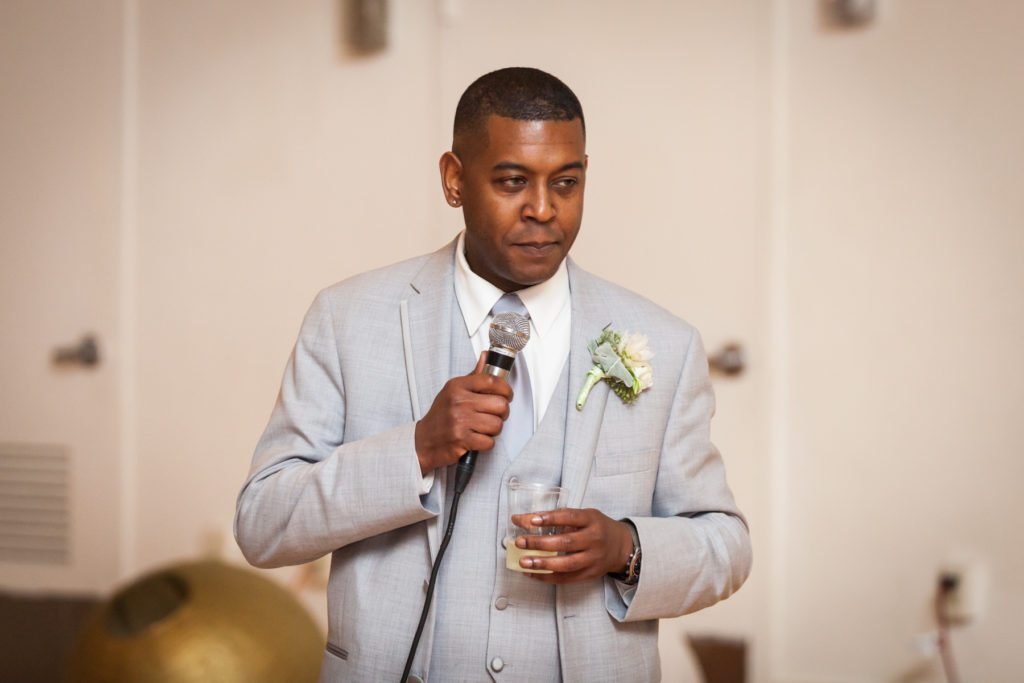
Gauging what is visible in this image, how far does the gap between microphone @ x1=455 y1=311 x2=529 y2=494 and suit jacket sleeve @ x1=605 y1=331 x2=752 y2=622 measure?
0.94 ft

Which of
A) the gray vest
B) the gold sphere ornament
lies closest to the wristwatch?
the gray vest

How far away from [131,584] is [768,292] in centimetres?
196

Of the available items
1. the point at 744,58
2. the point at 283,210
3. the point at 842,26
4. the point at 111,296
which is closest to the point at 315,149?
the point at 283,210

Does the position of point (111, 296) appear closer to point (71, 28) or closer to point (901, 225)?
point (71, 28)

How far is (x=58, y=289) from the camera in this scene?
4.22 metres

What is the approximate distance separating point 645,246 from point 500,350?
6.25 ft

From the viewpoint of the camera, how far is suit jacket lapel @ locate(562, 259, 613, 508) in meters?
1.72

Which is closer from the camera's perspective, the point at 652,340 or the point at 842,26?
the point at 652,340

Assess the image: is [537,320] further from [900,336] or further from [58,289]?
[58,289]

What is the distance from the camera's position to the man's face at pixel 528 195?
1734 mm

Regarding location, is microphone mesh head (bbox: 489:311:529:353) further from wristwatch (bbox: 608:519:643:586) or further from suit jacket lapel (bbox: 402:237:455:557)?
wristwatch (bbox: 608:519:643:586)

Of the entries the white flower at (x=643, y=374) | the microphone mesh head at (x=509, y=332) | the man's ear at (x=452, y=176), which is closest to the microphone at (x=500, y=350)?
the microphone mesh head at (x=509, y=332)

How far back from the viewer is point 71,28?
165 inches

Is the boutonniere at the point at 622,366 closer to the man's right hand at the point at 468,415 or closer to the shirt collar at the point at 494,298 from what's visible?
the shirt collar at the point at 494,298
